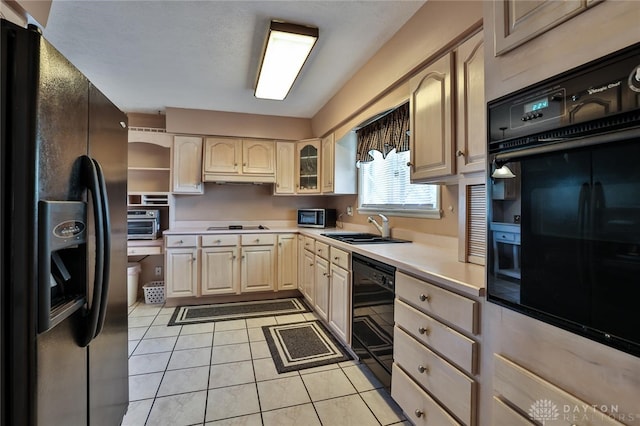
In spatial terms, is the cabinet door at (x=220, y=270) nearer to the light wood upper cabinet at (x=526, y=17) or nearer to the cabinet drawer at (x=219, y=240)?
the cabinet drawer at (x=219, y=240)

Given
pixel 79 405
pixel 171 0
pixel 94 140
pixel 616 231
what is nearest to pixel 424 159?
pixel 616 231

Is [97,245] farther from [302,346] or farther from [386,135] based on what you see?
[386,135]

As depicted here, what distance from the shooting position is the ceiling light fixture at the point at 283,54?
215 cm

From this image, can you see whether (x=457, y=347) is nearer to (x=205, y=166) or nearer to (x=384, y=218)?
(x=384, y=218)

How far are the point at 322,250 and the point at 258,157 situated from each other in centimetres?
185

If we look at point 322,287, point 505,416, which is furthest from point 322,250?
point 505,416

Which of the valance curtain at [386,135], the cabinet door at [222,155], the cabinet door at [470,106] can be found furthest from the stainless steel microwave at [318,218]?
the cabinet door at [470,106]

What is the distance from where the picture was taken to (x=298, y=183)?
4367 millimetres

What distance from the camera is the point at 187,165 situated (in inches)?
158

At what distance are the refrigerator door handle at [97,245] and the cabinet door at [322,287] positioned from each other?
6.54ft

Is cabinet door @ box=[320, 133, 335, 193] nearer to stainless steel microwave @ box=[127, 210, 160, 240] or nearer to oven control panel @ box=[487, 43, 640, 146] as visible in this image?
stainless steel microwave @ box=[127, 210, 160, 240]

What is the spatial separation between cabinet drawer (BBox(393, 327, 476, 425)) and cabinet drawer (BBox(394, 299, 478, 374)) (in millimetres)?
41

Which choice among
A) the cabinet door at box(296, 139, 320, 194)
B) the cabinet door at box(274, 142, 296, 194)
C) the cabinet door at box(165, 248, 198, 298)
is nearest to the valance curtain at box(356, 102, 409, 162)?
the cabinet door at box(296, 139, 320, 194)

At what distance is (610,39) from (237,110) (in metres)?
3.88
